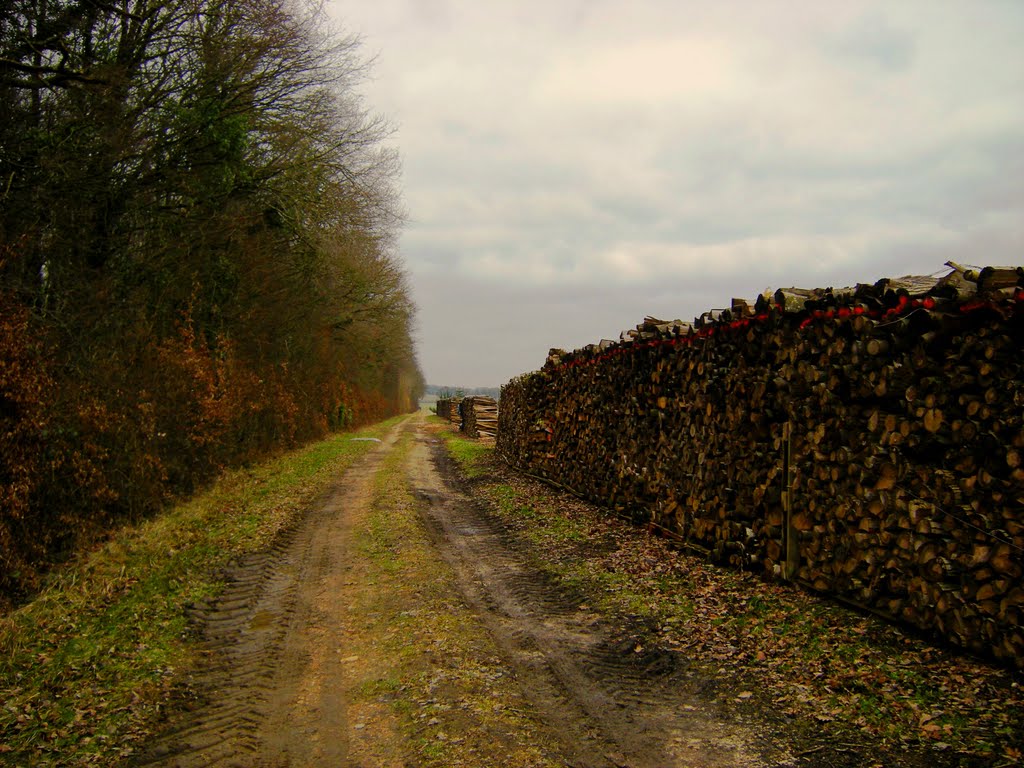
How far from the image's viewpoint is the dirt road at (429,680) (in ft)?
12.3

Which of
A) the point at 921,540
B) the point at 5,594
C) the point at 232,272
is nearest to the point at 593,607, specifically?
the point at 921,540

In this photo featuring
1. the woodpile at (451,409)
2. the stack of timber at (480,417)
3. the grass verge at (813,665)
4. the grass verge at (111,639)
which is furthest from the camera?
the woodpile at (451,409)

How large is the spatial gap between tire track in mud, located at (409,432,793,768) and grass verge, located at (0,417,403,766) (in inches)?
97.2

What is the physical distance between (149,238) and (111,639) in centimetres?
976

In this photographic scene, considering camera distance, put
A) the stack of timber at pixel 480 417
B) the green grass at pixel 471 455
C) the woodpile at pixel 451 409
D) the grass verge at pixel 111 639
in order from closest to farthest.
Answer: the grass verge at pixel 111 639 < the green grass at pixel 471 455 < the stack of timber at pixel 480 417 < the woodpile at pixel 451 409

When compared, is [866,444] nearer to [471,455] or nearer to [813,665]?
[813,665]

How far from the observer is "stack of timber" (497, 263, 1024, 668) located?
419 centimetres

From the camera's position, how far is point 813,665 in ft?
15.0

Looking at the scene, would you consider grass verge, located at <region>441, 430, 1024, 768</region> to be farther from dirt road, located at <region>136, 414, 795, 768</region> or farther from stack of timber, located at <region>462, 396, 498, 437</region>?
stack of timber, located at <region>462, 396, 498, 437</region>

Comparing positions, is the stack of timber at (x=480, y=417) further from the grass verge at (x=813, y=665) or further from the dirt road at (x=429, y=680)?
the grass verge at (x=813, y=665)

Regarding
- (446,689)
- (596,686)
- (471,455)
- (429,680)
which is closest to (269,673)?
(429,680)

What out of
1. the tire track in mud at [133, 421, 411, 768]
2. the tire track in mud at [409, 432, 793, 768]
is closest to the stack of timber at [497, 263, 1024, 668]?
the tire track in mud at [409, 432, 793, 768]

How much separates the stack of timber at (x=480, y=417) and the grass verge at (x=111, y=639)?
21.1 m

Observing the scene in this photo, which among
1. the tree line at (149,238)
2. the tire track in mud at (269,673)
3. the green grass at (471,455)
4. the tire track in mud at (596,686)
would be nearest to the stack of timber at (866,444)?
the tire track in mud at (596,686)
